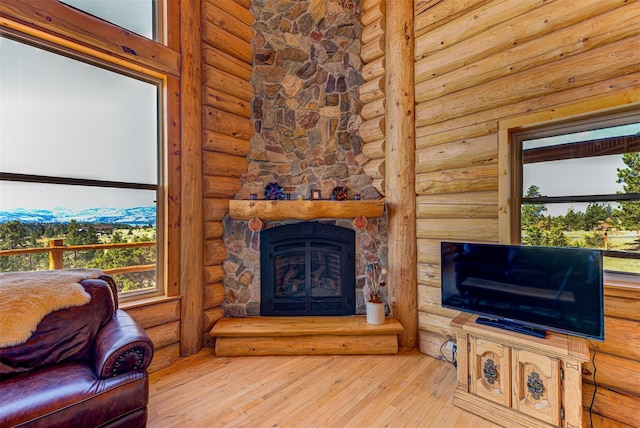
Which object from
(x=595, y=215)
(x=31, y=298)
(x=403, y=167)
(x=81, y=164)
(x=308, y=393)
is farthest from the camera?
(x=403, y=167)

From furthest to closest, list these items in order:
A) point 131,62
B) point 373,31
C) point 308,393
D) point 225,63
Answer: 1. point 373,31
2. point 225,63
3. point 131,62
4. point 308,393

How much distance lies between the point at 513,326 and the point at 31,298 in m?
3.10

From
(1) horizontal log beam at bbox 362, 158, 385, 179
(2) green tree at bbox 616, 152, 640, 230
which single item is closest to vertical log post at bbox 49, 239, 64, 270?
(1) horizontal log beam at bbox 362, 158, 385, 179

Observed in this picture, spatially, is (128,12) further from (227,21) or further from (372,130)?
(372,130)

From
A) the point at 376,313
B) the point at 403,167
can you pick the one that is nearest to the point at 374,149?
the point at 403,167

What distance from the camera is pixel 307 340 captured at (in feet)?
9.32

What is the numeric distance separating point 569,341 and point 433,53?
8.45 ft

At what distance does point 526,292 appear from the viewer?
1945mm

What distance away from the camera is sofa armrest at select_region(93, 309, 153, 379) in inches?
63.2

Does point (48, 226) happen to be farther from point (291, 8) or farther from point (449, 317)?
point (449, 317)

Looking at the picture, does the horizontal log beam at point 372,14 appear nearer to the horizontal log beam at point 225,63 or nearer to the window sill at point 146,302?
the horizontal log beam at point 225,63

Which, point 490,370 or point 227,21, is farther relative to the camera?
Result: point 227,21

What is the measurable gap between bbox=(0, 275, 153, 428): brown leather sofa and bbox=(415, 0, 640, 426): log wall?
246 cm

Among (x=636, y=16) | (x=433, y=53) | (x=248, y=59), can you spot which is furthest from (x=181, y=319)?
(x=636, y=16)
